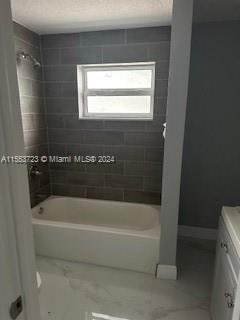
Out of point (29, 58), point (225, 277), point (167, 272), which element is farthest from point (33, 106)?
point (225, 277)

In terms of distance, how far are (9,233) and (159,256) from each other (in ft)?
5.85

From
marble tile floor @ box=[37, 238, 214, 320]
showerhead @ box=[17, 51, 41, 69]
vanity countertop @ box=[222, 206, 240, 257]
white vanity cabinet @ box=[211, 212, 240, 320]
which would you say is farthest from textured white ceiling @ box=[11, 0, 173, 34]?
marble tile floor @ box=[37, 238, 214, 320]

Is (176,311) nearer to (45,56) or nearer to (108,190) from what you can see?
(108,190)

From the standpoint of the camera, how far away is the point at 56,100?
9.20 ft

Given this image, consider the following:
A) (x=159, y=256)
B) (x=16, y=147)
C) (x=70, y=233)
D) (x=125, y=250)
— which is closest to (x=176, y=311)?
(x=159, y=256)

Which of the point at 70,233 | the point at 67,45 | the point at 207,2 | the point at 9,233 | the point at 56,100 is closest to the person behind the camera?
the point at 9,233

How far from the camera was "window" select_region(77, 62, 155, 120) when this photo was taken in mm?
2648

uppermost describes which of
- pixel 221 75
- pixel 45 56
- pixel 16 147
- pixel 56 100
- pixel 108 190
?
pixel 45 56

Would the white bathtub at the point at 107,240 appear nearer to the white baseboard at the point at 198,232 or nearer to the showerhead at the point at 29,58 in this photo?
the white baseboard at the point at 198,232

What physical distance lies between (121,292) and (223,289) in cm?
94

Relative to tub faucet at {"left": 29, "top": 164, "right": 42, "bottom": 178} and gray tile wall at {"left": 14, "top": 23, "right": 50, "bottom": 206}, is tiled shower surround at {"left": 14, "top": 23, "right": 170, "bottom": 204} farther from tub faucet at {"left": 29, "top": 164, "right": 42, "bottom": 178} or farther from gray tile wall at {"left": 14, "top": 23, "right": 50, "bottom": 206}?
tub faucet at {"left": 29, "top": 164, "right": 42, "bottom": 178}

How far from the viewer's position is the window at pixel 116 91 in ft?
8.69

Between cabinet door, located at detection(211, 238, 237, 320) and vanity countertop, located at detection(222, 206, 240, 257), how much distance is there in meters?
0.17

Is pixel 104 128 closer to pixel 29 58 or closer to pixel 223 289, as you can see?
pixel 29 58
